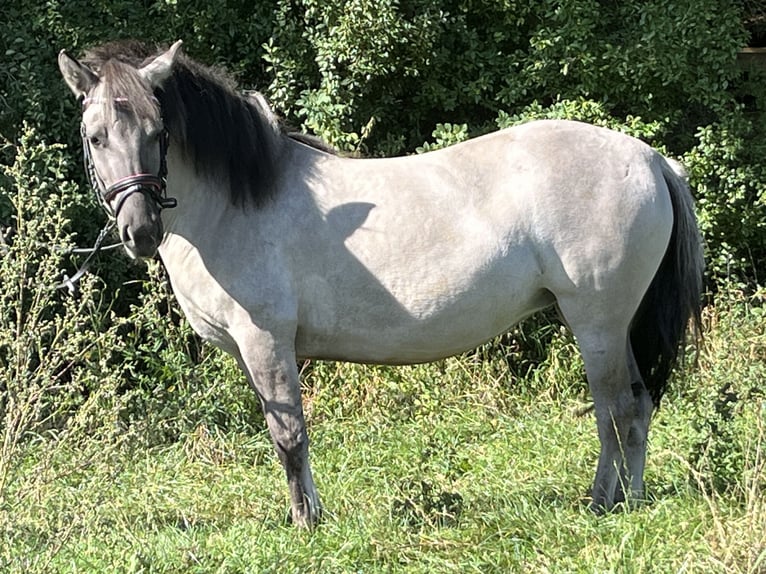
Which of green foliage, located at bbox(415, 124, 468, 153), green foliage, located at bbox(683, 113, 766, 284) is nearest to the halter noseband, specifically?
green foliage, located at bbox(415, 124, 468, 153)

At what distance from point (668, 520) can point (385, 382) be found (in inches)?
109

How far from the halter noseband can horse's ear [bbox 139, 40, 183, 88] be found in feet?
0.58

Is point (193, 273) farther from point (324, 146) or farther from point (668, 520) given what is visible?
point (668, 520)

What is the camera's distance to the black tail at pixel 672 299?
4371 millimetres

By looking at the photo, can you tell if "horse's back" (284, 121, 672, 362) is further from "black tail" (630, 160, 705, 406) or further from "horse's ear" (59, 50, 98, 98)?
"horse's ear" (59, 50, 98, 98)

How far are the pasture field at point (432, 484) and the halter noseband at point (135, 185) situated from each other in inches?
38.9

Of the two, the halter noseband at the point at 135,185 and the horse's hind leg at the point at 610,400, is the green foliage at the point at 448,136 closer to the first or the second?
the horse's hind leg at the point at 610,400

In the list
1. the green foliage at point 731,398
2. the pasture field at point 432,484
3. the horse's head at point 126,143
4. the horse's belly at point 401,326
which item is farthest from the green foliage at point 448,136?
the horse's head at point 126,143

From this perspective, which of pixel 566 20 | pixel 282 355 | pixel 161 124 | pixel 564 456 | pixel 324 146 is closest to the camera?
pixel 161 124

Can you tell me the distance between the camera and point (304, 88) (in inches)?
288

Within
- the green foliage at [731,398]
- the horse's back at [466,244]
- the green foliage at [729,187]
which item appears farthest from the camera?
the green foliage at [729,187]

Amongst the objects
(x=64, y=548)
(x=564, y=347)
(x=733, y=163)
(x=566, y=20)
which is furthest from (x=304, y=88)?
(x=64, y=548)

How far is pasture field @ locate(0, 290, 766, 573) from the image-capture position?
143 inches

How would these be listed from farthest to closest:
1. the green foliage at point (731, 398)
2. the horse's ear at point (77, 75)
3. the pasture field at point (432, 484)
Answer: the green foliage at point (731, 398), the horse's ear at point (77, 75), the pasture field at point (432, 484)
